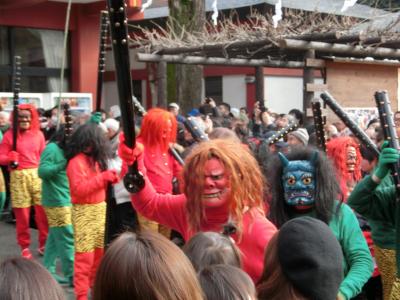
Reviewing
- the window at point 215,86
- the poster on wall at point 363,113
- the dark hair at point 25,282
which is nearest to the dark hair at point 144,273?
the dark hair at point 25,282

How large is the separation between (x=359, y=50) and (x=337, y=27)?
20.1 inches

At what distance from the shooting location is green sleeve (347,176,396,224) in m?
3.96

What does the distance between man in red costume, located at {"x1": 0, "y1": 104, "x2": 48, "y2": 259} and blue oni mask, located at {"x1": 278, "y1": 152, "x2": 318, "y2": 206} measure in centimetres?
463

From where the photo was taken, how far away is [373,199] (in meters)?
4.02

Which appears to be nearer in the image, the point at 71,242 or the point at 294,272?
the point at 294,272

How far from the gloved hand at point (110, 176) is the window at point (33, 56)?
10.8 meters

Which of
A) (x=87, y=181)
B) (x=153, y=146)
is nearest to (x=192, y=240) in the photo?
(x=87, y=181)

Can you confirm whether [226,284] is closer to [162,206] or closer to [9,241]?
[162,206]

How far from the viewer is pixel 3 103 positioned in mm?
11602

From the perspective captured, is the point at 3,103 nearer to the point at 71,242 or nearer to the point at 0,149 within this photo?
the point at 0,149

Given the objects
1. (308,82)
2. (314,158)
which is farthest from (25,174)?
(314,158)

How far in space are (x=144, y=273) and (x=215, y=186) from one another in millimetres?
1671

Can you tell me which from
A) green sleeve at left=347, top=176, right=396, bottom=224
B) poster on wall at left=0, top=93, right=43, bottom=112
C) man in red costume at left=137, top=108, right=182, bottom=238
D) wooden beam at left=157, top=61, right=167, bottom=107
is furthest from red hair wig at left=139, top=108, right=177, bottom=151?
poster on wall at left=0, top=93, right=43, bottom=112

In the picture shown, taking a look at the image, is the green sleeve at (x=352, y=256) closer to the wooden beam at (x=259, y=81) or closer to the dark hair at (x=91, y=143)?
the dark hair at (x=91, y=143)
